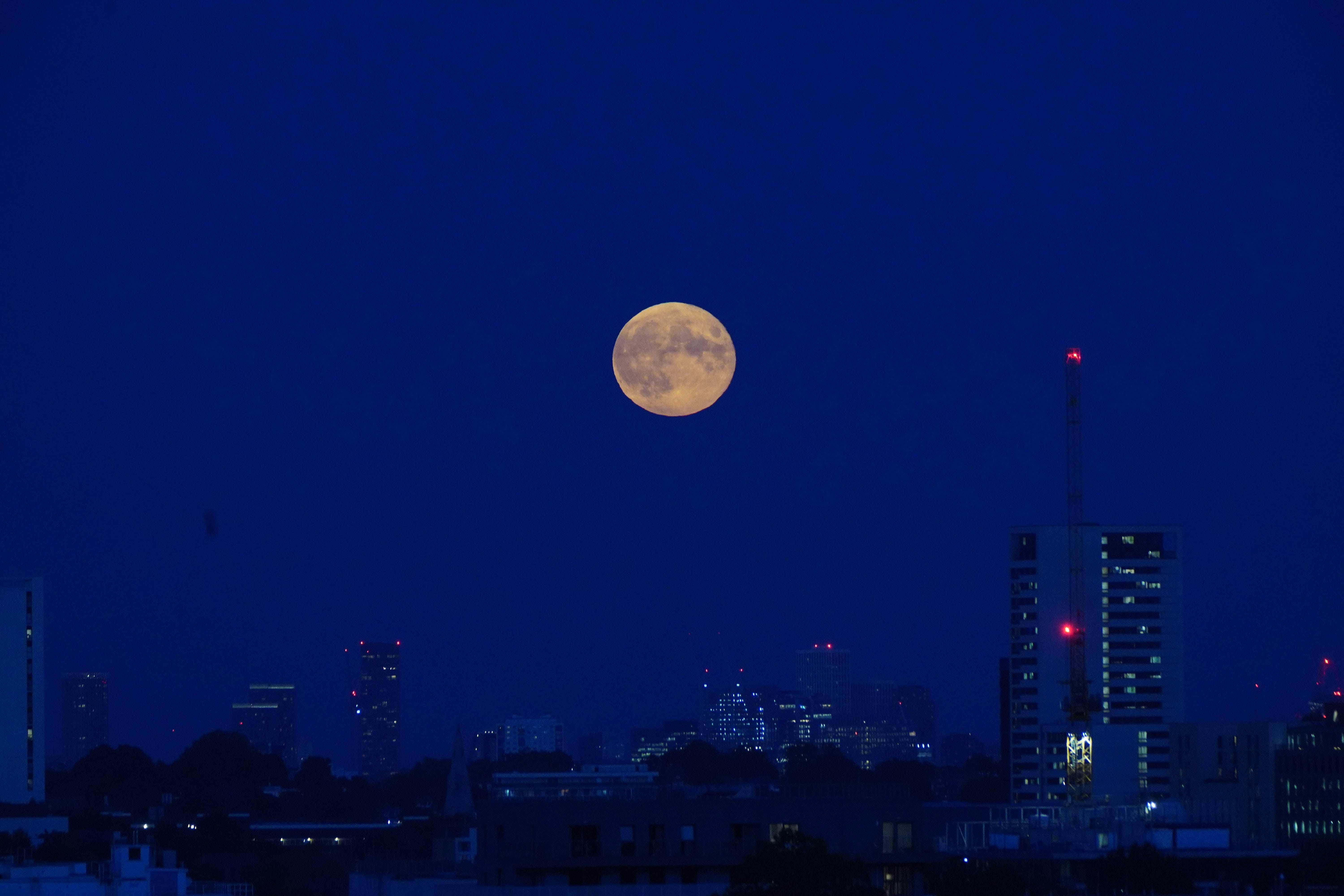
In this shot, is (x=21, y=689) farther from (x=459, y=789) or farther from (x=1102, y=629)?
(x=1102, y=629)

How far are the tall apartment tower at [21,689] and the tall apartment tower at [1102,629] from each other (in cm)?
9291

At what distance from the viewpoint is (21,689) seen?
12731 centimetres

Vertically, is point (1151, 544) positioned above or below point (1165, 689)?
above

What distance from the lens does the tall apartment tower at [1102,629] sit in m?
186

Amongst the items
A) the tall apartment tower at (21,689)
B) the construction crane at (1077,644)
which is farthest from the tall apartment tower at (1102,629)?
the tall apartment tower at (21,689)

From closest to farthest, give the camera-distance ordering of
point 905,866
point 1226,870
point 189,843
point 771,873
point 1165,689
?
point 771,873 < point 905,866 < point 1226,870 < point 189,843 < point 1165,689

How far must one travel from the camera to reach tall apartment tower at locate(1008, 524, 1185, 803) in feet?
609

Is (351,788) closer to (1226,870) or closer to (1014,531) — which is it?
(1014,531)

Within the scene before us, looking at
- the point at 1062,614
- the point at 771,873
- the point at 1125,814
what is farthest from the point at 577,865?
the point at 1062,614

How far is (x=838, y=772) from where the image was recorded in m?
180

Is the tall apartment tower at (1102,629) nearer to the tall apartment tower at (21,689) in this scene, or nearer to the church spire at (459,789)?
the church spire at (459,789)

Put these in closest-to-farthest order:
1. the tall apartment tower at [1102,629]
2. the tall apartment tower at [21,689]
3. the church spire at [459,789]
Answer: the tall apartment tower at [21,689], the church spire at [459,789], the tall apartment tower at [1102,629]

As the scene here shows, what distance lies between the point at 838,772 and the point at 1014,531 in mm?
30626

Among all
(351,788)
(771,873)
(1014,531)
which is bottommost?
(351,788)
